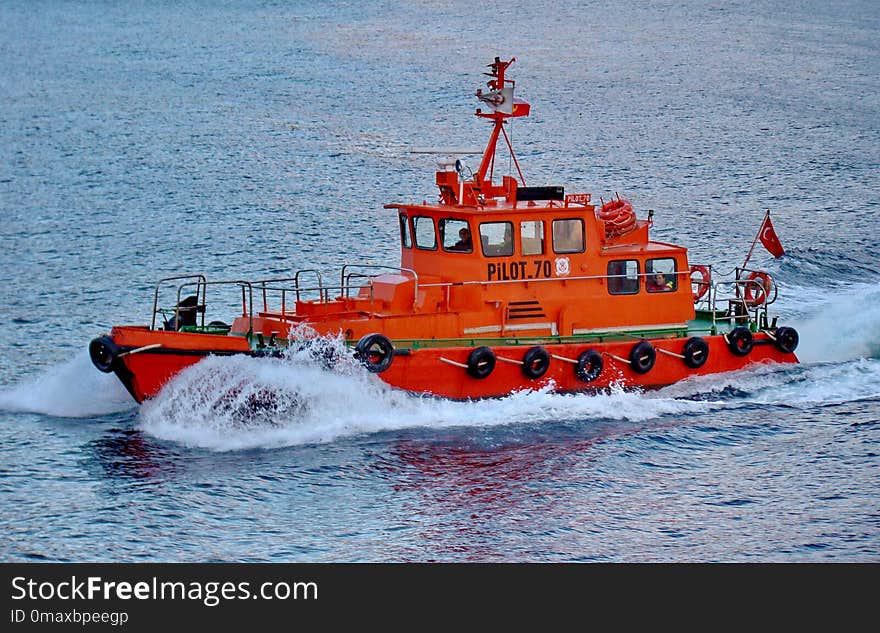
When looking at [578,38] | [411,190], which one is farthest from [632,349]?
[578,38]

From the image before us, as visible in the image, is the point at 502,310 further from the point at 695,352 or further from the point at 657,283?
the point at 695,352

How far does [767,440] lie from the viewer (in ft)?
69.0

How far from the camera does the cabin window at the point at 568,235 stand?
21.9 metres

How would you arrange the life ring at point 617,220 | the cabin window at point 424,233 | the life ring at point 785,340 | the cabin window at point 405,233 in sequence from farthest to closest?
1. the life ring at point 785,340
2. the life ring at point 617,220
3. the cabin window at point 405,233
4. the cabin window at point 424,233

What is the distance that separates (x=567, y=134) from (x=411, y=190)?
9.75 meters

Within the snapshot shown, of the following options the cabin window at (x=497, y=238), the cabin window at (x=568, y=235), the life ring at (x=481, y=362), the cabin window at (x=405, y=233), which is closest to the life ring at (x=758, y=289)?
the cabin window at (x=568, y=235)

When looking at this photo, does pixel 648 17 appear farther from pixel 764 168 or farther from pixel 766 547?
pixel 766 547

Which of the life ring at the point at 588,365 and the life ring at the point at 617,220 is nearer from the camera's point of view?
the life ring at the point at 588,365

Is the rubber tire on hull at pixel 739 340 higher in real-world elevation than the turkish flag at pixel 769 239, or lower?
lower

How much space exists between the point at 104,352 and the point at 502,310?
20.0 ft

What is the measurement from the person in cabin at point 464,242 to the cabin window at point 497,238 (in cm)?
20

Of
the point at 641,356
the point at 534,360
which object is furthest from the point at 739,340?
the point at 534,360

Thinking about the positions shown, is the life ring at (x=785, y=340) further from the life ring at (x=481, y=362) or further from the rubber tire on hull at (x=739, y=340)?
the life ring at (x=481, y=362)

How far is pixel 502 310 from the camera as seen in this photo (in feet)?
71.0
